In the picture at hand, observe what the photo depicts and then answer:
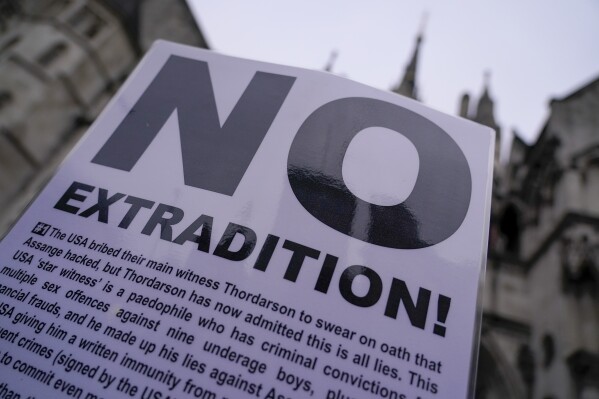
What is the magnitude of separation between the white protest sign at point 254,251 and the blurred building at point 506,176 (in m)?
6.81

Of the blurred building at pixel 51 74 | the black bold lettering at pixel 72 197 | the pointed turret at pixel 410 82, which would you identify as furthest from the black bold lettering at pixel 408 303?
the blurred building at pixel 51 74

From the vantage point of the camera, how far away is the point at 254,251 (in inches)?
58.9

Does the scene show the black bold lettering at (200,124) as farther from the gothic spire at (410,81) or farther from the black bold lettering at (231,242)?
the gothic spire at (410,81)

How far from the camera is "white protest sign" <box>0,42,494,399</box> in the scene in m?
1.25

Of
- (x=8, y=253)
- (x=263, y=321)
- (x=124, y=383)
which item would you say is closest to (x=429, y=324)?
(x=263, y=321)

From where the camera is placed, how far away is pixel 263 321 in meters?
1.34

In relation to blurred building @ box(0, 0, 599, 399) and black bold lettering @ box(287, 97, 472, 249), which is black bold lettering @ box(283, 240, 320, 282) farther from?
blurred building @ box(0, 0, 599, 399)

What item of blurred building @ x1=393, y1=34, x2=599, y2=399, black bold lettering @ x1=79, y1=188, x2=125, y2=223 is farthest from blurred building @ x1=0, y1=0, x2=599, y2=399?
black bold lettering @ x1=79, y1=188, x2=125, y2=223

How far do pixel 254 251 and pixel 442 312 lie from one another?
74cm

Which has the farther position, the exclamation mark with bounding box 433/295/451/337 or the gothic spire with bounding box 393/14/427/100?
the gothic spire with bounding box 393/14/427/100

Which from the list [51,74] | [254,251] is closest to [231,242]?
[254,251]

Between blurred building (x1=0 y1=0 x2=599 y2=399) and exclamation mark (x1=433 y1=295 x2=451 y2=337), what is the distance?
6822mm

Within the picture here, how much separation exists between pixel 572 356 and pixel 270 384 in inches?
298

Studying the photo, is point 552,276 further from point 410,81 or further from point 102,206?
point 102,206
